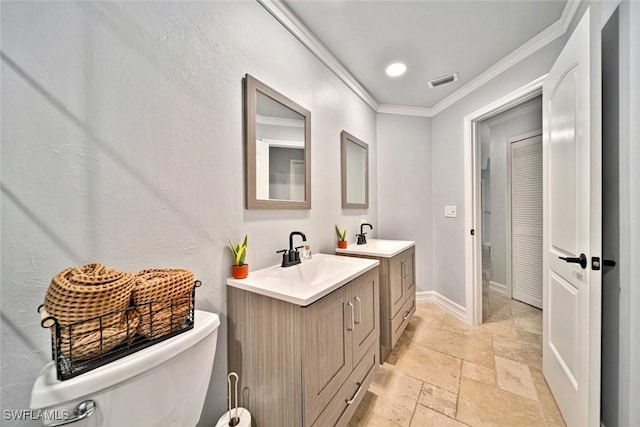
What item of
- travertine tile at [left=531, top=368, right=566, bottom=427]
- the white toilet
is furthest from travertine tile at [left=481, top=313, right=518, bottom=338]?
the white toilet

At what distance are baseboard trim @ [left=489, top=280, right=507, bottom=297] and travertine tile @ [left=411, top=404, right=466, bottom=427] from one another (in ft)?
8.05

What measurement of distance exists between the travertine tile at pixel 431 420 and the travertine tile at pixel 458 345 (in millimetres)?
657

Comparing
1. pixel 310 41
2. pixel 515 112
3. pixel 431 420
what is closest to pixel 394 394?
pixel 431 420

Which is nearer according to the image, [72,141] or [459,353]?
[72,141]

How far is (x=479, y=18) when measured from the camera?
5.11 ft

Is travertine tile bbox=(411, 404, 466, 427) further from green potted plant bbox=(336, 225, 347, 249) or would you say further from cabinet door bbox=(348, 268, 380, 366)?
green potted plant bbox=(336, 225, 347, 249)

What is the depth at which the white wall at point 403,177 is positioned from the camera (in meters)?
2.79

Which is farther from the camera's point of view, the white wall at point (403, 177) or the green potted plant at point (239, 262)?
the white wall at point (403, 177)

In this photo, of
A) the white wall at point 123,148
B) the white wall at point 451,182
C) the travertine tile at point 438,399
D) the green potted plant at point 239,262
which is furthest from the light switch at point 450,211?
the green potted plant at point 239,262

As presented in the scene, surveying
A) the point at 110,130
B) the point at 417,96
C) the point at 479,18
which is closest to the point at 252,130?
the point at 110,130

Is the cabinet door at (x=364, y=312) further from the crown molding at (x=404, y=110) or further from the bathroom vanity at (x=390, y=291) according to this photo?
the crown molding at (x=404, y=110)

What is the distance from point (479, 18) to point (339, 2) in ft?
3.19

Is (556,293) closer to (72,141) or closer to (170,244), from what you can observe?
(170,244)

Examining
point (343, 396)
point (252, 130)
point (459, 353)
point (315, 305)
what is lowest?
point (459, 353)
